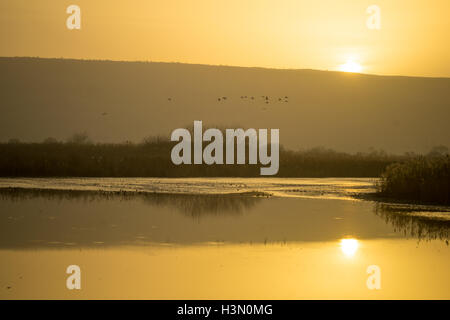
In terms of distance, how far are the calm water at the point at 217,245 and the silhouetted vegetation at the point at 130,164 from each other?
9.01 meters

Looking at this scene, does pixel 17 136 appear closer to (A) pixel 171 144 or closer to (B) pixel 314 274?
(A) pixel 171 144

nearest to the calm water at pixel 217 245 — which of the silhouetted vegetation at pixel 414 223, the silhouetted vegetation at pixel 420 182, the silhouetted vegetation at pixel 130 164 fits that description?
the silhouetted vegetation at pixel 414 223

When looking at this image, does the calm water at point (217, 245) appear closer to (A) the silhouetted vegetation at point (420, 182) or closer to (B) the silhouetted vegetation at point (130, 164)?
(A) the silhouetted vegetation at point (420, 182)

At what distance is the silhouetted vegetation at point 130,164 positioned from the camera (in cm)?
3469

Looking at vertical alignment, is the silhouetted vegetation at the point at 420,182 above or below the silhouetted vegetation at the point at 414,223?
above

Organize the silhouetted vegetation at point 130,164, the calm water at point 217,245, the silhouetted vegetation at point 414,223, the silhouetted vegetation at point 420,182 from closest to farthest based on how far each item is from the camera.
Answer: the calm water at point 217,245
the silhouetted vegetation at point 414,223
the silhouetted vegetation at point 420,182
the silhouetted vegetation at point 130,164

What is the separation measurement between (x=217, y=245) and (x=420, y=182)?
10668 millimetres

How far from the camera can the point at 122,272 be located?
1249 cm

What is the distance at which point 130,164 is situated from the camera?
36.8m

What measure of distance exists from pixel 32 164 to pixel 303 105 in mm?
48452

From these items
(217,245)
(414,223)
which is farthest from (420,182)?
(217,245)

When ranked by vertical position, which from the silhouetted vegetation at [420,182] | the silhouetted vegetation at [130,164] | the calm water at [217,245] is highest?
the silhouetted vegetation at [130,164]

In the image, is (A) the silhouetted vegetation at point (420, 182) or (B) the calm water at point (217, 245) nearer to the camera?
(B) the calm water at point (217, 245)

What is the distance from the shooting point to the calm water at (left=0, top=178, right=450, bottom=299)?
11617 mm
